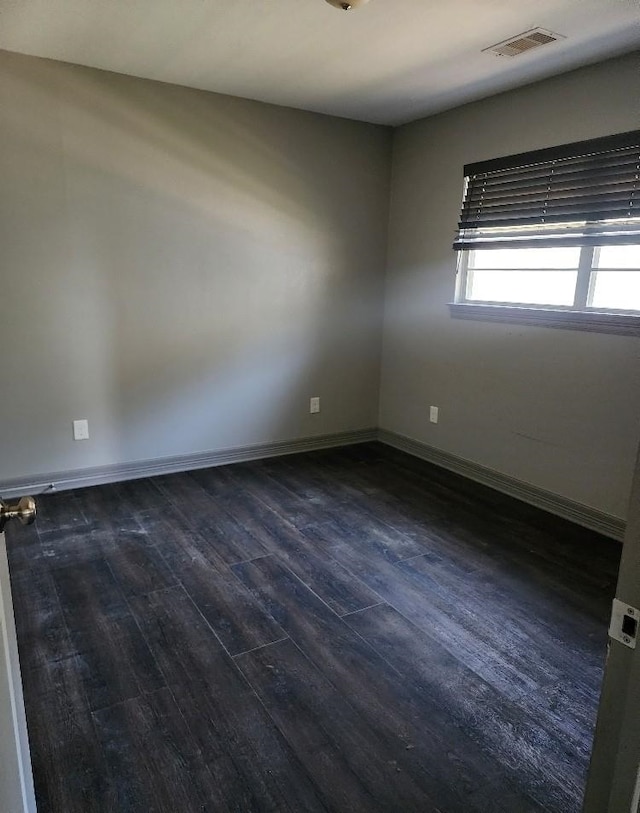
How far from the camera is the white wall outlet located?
3.30 metres

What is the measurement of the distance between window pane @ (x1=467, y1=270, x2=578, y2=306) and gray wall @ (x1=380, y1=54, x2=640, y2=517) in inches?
6.8

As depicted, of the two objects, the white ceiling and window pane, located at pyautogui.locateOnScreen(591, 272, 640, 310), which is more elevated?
the white ceiling

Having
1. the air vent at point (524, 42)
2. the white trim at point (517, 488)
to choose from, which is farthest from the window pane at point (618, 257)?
the white trim at point (517, 488)

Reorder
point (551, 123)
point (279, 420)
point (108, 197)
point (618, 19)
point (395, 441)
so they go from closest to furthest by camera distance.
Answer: point (618, 19) → point (551, 123) → point (108, 197) → point (279, 420) → point (395, 441)

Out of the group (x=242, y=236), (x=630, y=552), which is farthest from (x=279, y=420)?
(x=630, y=552)

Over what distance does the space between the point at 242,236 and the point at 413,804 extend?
3.16m

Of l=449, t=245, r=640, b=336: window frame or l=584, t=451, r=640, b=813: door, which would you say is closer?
l=584, t=451, r=640, b=813: door

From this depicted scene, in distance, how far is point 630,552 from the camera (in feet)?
2.16

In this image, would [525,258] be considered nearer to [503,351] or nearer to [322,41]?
[503,351]

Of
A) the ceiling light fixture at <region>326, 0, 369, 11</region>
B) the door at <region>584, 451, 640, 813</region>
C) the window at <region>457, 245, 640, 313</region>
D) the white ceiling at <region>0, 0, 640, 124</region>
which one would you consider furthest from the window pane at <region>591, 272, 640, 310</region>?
the door at <region>584, 451, 640, 813</region>

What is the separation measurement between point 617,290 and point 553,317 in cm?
34

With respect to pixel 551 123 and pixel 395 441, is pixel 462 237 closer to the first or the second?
pixel 551 123

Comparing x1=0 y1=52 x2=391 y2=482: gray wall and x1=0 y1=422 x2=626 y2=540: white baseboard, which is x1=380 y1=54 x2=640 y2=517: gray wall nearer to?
x1=0 y1=422 x2=626 y2=540: white baseboard

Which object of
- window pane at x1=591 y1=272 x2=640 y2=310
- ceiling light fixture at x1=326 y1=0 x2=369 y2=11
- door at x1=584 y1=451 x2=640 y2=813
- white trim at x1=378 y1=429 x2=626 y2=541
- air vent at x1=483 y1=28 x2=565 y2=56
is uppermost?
air vent at x1=483 y1=28 x2=565 y2=56
